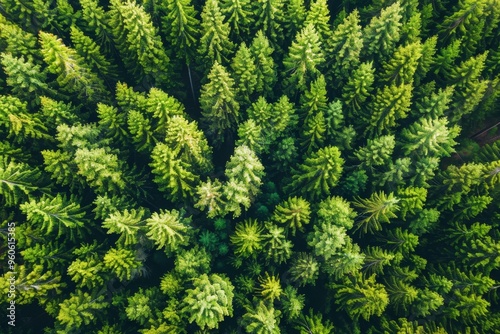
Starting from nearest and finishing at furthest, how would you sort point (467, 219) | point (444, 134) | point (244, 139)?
point (444, 134), point (244, 139), point (467, 219)

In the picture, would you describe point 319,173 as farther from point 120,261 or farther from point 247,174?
point 120,261

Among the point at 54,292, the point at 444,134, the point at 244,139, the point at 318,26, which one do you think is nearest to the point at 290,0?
the point at 318,26

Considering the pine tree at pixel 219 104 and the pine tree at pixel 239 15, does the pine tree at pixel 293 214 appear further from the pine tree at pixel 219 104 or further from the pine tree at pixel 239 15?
the pine tree at pixel 239 15

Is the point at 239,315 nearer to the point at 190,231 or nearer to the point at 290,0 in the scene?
the point at 190,231

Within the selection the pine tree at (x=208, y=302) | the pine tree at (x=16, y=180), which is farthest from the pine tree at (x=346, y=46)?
the pine tree at (x=16, y=180)

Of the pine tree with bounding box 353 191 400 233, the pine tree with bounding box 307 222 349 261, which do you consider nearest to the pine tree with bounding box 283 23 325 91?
the pine tree with bounding box 353 191 400 233

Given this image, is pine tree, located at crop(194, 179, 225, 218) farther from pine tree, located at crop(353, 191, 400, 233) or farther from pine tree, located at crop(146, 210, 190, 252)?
pine tree, located at crop(353, 191, 400, 233)
